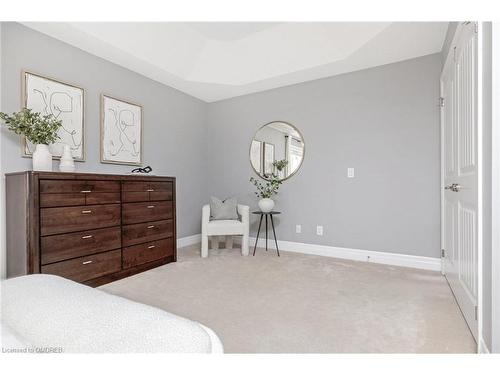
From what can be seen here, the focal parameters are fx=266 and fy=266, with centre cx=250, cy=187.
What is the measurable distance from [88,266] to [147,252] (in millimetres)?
621

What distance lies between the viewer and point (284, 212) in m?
3.84

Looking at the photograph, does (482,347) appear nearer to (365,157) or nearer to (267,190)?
(365,157)

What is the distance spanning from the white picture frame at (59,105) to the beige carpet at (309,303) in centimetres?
142

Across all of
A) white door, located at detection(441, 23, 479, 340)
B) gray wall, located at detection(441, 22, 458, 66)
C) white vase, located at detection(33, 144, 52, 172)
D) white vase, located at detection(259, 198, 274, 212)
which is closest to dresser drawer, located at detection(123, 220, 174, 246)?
white vase, located at detection(33, 144, 52, 172)

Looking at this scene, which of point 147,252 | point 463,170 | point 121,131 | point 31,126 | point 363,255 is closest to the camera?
point 463,170

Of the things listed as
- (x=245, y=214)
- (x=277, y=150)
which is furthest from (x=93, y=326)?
(x=277, y=150)

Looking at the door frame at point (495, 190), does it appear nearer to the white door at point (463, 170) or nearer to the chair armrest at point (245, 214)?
the white door at point (463, 170)

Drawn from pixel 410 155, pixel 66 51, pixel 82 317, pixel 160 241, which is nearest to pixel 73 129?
pixel 66 51

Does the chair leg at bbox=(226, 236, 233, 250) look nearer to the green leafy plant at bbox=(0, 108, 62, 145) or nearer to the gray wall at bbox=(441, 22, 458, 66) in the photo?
the green leafy plant at bbox=(0, 108, 62, 145)

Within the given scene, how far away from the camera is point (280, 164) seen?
388 centimetres

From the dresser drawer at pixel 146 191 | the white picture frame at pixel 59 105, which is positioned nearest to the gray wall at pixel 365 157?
the dresser drawer at pixel 146 191
